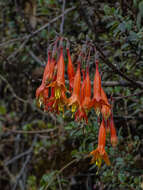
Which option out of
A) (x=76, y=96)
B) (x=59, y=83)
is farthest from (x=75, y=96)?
(x=59, y=83)

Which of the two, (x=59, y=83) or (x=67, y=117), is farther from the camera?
(x=67, y=117)

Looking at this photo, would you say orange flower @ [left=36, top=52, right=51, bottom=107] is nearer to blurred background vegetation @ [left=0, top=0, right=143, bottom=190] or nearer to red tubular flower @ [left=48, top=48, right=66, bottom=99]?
red tubular flower @ [left=48, top=48, right=66, bottom=99]

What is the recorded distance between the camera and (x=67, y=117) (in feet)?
7.41

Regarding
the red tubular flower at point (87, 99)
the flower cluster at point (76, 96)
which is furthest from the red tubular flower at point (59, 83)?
the red tubular flower at point (87, 99)

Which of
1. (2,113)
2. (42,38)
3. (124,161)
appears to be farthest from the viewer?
(2,113)

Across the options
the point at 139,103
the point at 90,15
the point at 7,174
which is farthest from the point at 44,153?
the point at 90,15

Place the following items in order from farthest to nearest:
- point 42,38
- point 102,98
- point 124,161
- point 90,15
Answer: point 42,38 → point 90,15 → point 124,161 → point 102,98

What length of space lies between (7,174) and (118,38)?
256 cm

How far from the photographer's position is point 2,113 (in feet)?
11.3

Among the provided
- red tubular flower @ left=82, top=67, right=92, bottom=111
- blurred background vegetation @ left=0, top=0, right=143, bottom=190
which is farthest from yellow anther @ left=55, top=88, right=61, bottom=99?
blurred background vegetation @ left=0, top=0, right=143, bottom=190

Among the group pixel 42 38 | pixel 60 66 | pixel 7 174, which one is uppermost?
pixel 42 38

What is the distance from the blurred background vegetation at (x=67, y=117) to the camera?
1.91m

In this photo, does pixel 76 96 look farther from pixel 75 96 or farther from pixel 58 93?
pixel 58 93

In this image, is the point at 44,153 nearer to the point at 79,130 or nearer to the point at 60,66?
the point at 79,130
